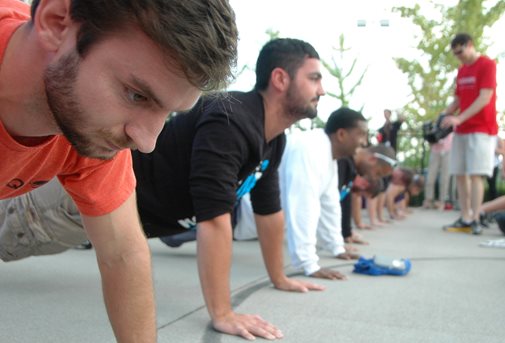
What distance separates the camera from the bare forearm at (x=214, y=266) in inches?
73.1

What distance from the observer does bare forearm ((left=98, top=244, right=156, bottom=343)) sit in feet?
4.31

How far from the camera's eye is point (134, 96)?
3.21 ft

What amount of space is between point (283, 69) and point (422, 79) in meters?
11.9

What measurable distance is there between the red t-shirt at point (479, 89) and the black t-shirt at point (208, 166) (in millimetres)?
3357

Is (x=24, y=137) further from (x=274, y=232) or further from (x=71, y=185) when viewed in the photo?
(x=274, y=232)

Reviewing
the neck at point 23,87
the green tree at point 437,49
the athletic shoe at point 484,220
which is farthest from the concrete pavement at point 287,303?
the green tree at point 437,49

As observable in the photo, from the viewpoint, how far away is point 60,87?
3.30ft

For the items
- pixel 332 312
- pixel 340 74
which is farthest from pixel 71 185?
pixel 340 74

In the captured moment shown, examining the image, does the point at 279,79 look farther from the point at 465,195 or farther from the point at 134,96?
the point at 465,195

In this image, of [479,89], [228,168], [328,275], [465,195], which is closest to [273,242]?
[328,275]

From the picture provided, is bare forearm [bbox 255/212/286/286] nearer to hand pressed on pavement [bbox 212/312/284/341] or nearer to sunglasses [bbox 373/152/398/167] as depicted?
hand pressed on pavement [bbox 212/312/284/341]

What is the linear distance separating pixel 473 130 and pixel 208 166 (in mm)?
4029

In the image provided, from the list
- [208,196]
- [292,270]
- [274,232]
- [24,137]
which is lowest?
[292,270]

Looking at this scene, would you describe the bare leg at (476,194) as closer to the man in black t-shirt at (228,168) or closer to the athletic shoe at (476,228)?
the athletic shoe at (476,228)
